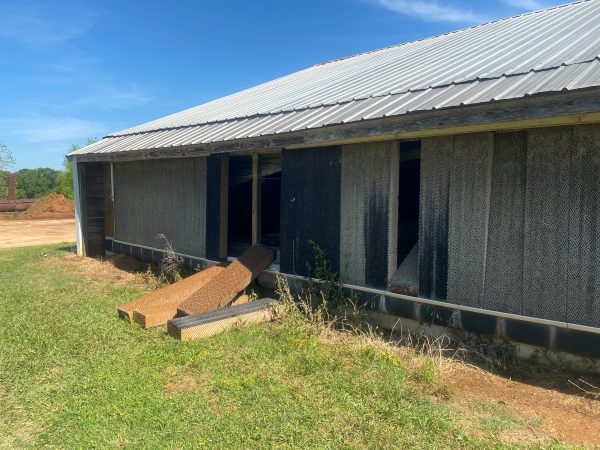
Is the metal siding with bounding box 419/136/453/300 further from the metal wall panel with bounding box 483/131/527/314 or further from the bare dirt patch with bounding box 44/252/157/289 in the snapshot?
the bare dirt patch with bounding box 44/252/157/289

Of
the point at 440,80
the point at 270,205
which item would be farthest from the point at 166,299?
the point at 270,205

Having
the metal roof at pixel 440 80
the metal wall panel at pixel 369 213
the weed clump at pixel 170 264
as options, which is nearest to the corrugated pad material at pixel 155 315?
the weed clump at pixel 170 264

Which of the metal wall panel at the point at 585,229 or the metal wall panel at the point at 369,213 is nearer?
the metal wall panel at the point at 585,229

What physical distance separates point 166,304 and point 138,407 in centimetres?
275

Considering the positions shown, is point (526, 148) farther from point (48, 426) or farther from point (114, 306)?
point (114, 306)

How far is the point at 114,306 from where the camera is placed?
716 centimetres

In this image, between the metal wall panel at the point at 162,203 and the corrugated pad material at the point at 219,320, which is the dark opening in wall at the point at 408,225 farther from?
the metal wall panel at the point at 162,203

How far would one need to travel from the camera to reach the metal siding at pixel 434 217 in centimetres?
505

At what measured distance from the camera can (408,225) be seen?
9.80m

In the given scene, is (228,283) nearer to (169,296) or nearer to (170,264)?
(169,296)

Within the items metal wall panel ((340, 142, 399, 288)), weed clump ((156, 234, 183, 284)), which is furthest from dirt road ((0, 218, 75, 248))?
metal wall panel ((340, 142, 399, 288))

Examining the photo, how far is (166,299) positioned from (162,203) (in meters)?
3.39

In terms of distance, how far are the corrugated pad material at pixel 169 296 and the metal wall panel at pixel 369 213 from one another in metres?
2.43

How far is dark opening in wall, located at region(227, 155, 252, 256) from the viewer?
9609 mm
